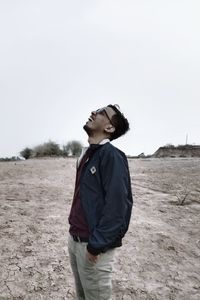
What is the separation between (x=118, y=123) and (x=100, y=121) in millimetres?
128

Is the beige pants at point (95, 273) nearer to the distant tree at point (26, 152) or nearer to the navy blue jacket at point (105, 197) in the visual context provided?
the navy blue jacket at point (105, 197)

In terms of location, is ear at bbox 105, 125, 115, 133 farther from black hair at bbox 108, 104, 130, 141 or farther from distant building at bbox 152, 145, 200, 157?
distant building at bbox 152, 145, 200, 157

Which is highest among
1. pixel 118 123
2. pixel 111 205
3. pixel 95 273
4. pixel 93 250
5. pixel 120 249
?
pixel 118 123

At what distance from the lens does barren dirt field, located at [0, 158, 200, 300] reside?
12.2 feet

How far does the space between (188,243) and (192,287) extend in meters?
1.36

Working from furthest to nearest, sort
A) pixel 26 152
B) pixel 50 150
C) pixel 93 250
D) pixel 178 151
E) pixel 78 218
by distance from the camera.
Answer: pixel 178 151, pixel 50 150, pixel 26 152, pixel 78 218, pixel 93 250

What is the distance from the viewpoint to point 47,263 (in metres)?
4.22

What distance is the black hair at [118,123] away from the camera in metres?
2.47

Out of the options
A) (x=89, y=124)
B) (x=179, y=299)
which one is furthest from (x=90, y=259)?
(x=179, y=299)

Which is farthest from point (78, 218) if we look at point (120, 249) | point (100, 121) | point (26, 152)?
point (26, 152)

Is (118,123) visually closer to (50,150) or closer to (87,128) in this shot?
(87,128)

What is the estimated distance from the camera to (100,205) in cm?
225

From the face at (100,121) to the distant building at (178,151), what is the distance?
29.9 m

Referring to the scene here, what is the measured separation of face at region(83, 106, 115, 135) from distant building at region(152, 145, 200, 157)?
97.9 ft
